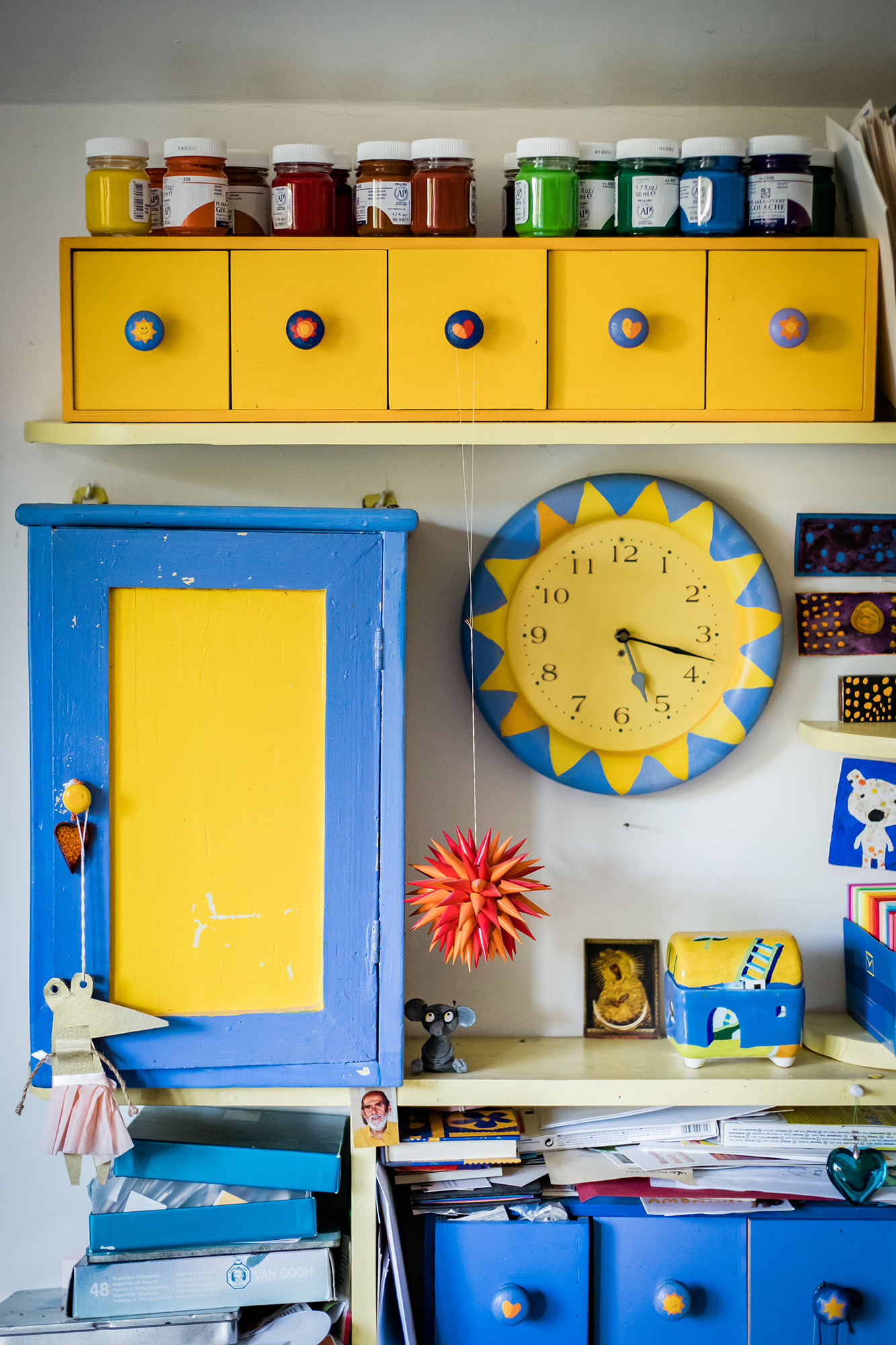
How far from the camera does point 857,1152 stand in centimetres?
142

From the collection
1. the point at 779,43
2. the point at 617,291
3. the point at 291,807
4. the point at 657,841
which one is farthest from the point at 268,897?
the point at 779,43

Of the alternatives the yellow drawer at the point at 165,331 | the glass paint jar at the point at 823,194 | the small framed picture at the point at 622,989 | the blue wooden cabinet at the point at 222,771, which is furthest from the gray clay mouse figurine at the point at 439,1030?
the glass paint jar at the point at 823,194

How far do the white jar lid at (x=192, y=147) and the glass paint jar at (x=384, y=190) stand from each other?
0.19 metres

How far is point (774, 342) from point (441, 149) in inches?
20.2

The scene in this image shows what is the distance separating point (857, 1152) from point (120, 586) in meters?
1.28

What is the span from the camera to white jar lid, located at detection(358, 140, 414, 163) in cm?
135

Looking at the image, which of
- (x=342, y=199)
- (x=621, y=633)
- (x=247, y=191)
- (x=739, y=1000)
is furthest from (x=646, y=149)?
(x=739, y=1000)

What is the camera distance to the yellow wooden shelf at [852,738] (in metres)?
1.37

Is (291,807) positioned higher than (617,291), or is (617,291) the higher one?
(617,291)

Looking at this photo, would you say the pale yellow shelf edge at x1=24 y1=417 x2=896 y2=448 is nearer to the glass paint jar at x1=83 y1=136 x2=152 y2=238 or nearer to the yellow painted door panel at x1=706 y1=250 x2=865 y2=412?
the yellow painted door panel at x1=706 y1=250 x2=865 y2=412

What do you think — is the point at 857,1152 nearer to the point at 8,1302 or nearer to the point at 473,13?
the point at 8,1302

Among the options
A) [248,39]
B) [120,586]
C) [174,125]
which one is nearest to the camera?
[120,586]

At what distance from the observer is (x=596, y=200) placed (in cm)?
138

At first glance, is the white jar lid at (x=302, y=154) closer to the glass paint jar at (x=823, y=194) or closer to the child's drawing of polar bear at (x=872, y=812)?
the glass paint jar at (x=823, y=194)
